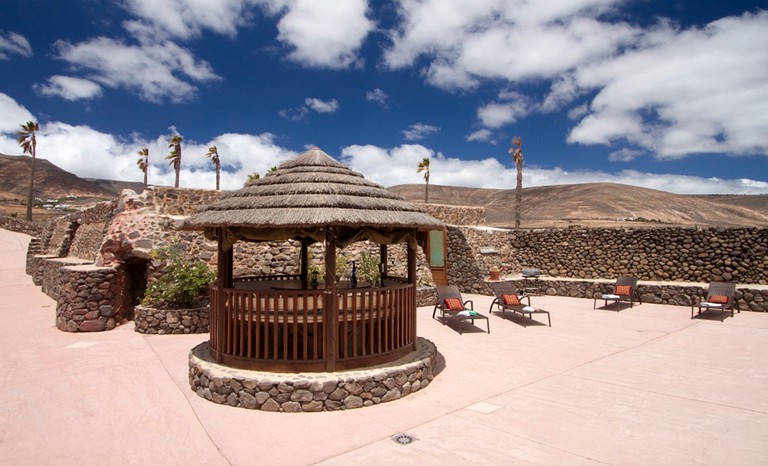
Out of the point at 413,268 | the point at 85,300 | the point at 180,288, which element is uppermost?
the point at 413,268

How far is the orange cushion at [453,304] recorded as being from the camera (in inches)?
466

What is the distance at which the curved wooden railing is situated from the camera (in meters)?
6.54

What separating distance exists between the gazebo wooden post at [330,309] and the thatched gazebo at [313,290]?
0.6 inches

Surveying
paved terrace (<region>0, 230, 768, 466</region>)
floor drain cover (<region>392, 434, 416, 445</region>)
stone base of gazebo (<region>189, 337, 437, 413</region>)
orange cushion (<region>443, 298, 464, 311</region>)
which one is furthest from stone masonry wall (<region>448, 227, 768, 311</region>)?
floor drain cover (<region>392, 434, 416, 445</region>)

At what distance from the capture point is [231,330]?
22.7 feet

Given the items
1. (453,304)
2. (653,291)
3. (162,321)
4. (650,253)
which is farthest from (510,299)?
(162,321)

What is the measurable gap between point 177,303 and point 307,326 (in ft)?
19.6

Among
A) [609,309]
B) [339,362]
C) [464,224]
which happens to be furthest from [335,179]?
[464,224]

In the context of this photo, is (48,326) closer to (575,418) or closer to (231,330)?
(231,330)

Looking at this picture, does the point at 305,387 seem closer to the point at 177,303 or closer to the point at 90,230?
the point at 177,303

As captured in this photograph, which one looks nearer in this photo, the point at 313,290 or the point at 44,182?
the point at 313,290

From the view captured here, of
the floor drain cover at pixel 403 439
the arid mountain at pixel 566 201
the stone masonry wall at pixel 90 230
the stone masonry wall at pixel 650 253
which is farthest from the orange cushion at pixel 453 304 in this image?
the arid mountain at pixel 566 201

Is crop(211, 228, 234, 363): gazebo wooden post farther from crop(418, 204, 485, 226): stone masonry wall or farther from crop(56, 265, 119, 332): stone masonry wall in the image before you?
crop(418, 204, 485, 226): stone masonry wall

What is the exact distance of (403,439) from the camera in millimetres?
5078
